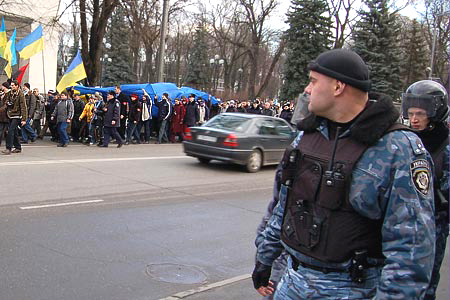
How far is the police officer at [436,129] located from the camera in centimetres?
331

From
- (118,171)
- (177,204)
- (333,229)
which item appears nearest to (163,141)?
(118,171)

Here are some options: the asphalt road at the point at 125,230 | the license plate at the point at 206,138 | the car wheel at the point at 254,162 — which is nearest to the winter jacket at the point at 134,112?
the asphalt road at the point at 125,230

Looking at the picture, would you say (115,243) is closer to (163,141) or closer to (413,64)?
(163,141)

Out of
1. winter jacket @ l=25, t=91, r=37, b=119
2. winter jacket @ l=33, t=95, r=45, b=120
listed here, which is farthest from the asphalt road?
winter jacket @ l=33, t=95, r=45, b=120

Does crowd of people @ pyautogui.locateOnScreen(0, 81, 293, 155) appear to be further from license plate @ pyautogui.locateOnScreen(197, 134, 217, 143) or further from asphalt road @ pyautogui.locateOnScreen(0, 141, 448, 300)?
license plate @ pyautogui.locateOnScreen(197, 134, 217, 143)

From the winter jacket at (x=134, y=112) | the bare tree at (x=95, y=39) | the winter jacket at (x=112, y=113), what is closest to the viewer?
the winter jacket at (x=112, y=113)

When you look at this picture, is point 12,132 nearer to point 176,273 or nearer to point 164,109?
point 164,109

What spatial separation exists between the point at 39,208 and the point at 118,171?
3809 mm

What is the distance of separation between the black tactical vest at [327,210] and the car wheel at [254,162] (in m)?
10.3

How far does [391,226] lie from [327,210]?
0.26m

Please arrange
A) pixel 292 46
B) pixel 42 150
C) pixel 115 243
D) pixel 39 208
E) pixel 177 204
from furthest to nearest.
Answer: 1. pixel 292 46
2. pixel 42 150
3. pixel 177 204
4. pixel 39 208
5. pixel 115 243

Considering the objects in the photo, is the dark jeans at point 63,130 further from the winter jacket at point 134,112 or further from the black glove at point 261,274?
the black glove at point 261,274

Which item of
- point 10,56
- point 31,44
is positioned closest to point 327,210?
point 31,44

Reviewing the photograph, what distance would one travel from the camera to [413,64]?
49812 mm
